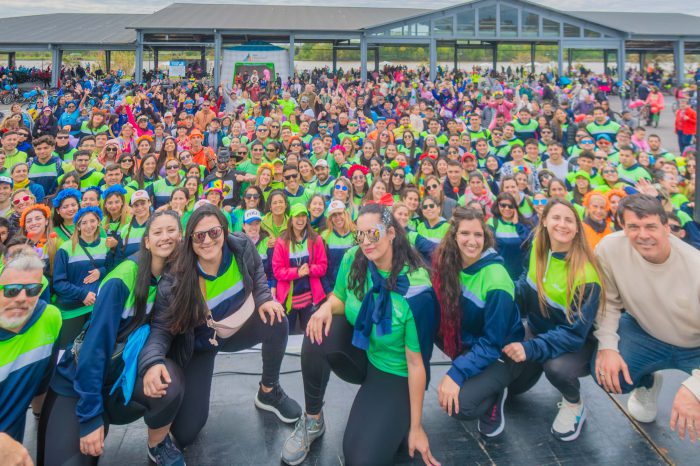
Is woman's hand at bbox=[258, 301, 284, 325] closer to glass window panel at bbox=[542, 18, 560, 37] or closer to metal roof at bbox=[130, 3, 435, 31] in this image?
metal roof at bbox=[130, 3, 435, 31]

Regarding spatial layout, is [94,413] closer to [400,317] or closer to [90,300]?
[400,317]

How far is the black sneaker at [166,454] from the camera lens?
273 cm

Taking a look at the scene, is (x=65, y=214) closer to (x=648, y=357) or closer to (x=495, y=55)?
(x=648, y=357)

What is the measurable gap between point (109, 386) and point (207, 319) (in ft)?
2.28

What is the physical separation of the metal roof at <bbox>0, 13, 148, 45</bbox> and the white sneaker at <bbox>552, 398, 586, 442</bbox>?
23.8 m

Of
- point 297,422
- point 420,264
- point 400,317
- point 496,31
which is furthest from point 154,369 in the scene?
point 496,31

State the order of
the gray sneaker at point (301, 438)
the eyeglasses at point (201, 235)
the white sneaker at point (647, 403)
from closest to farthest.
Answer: the gray sneaker at point (301, 438) < the eyeglasses at point (201, 235) < the white sneaker at point (647, 403)

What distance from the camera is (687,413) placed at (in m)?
2.55

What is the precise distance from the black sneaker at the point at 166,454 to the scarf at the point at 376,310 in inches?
50.9

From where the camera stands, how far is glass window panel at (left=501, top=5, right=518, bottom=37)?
2095 cm

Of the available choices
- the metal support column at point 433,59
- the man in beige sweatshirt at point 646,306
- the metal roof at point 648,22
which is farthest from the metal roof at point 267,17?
the man in beige sweatshirt at point 646,306

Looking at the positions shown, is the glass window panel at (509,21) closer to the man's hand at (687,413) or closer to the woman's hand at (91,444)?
the man's hand at (687,413)

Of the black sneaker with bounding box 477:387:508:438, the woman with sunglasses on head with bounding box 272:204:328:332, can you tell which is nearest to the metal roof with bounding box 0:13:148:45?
the woman with sunglasses on head with bounding box 272:204:328:332

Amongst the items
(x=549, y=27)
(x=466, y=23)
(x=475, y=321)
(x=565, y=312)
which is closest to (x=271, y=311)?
(x=475, y=321)
